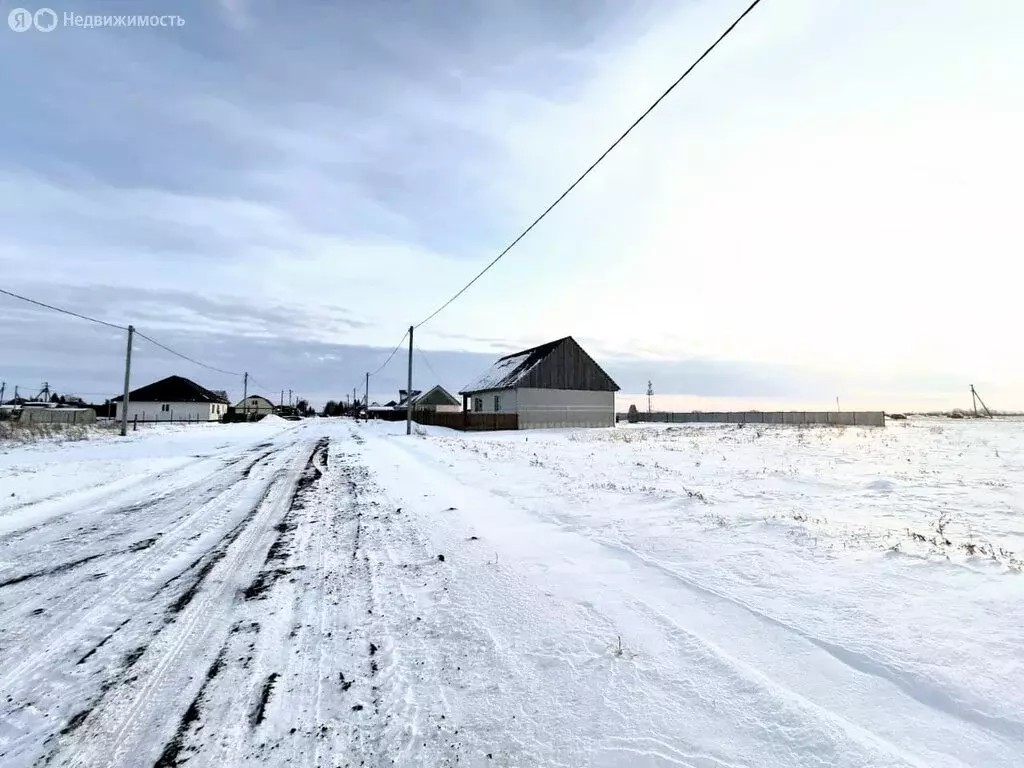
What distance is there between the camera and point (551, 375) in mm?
37031

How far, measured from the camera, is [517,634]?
3.49 meters

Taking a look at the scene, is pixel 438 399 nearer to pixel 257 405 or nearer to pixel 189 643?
pixel 257 405

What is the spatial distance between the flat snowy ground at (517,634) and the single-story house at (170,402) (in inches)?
2646

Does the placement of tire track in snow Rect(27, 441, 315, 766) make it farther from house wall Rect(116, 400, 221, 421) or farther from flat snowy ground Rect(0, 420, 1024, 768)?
house wall Rect(116, 400, 221, 421)

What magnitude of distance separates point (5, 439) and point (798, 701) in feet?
91.0

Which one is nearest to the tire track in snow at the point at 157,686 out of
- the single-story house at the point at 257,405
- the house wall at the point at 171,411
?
the house wall at the point at 171,411

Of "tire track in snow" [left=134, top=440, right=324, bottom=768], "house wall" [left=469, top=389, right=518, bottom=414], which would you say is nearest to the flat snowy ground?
"tire track in snow" [left=134, top=440, right=324, bottom=768]

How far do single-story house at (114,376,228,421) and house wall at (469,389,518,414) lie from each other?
4440 cm

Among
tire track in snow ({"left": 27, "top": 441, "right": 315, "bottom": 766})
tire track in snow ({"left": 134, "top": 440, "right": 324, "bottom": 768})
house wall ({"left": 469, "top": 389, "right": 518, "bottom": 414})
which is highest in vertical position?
house wall ({"left": 469, "top": 389, "right": 518, "bottom": 414})

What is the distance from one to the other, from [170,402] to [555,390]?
5578cm

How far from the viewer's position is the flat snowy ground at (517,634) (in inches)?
93.6

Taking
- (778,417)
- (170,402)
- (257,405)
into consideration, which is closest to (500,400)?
(778,417)

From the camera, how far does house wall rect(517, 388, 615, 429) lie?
36031 mm

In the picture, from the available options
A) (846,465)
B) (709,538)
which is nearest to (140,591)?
(709,538)
